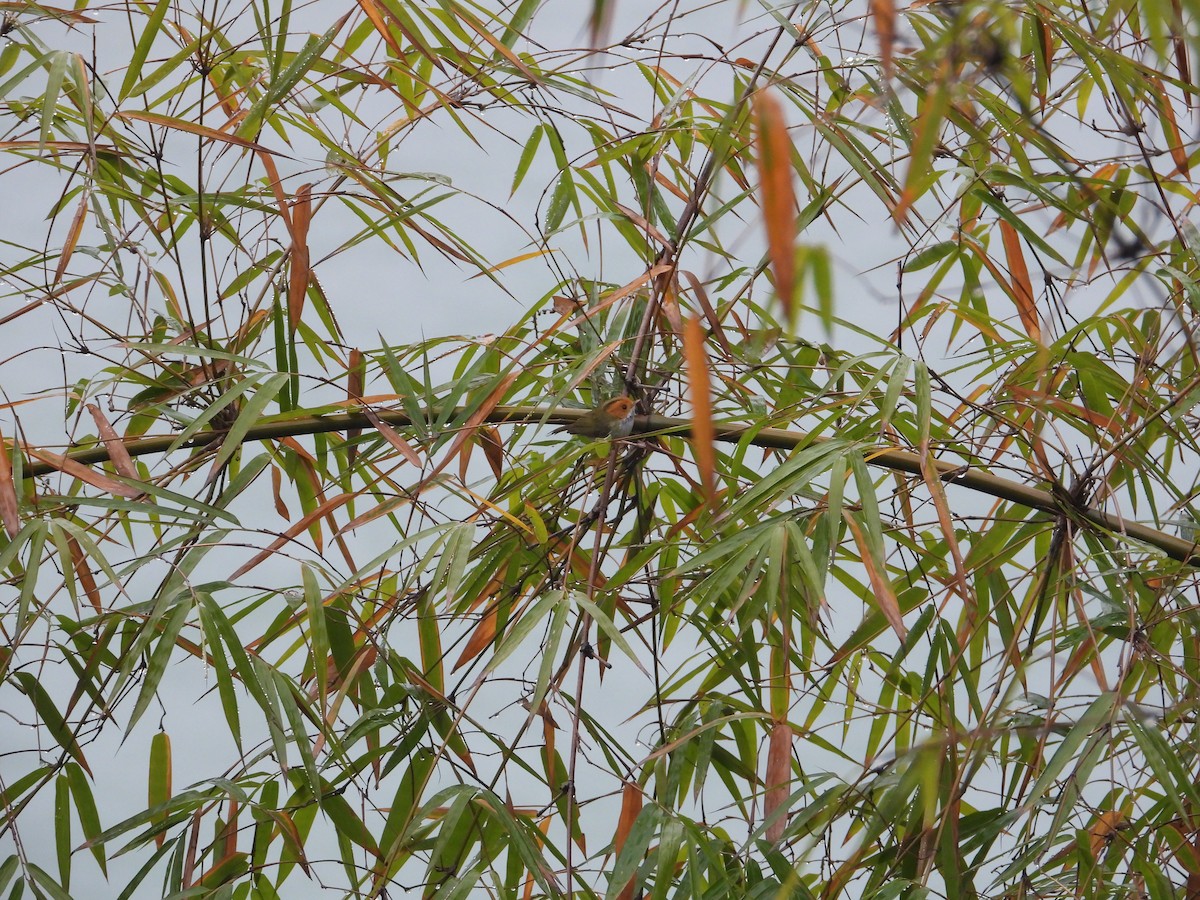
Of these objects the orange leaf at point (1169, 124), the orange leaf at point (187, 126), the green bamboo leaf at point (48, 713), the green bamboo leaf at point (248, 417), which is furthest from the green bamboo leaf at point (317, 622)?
the orange leaf at point (1169, 124)

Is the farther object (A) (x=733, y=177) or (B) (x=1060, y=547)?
Result: (A) (x=733, y=177)

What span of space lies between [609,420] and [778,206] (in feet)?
2.30

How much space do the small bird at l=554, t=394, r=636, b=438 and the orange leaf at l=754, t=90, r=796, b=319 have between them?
2.23ft

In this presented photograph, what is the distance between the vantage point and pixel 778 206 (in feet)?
0.85

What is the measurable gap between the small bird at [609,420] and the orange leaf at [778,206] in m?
0.68

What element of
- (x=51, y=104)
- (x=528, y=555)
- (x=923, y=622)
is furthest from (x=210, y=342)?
(x=923, y=622)

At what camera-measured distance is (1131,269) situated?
1.00 m

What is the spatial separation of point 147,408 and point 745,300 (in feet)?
1.69

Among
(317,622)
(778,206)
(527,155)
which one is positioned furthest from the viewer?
(527,155)

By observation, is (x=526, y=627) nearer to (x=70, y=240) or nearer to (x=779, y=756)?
(x=779, y=756)

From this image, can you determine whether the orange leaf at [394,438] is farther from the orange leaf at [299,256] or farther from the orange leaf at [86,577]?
the orange leaf at [86,577]

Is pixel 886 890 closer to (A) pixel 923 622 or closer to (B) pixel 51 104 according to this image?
(A) pixel 923 622

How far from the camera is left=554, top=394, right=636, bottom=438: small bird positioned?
3.13 feet

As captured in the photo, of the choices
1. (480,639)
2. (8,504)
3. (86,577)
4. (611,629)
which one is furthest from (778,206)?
(86,577)
